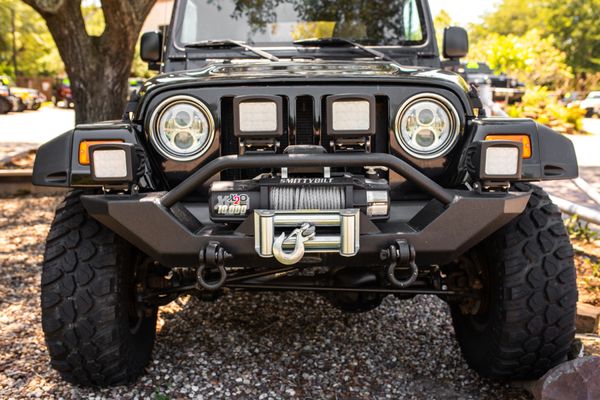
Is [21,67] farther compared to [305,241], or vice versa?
[21,67]

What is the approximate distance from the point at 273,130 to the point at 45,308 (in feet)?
3.80

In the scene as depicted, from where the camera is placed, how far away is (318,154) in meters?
2.31

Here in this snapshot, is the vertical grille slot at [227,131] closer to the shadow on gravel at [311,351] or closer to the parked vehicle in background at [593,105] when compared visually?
the shadow on gravel at [311,351]

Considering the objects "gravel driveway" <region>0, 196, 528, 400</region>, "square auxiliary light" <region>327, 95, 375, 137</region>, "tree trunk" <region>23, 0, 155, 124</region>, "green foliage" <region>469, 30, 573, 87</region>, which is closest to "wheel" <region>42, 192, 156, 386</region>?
"gravel driveway" <region>0, 196, 528, 400</region>

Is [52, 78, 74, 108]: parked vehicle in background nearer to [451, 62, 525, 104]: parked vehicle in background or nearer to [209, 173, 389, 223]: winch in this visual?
[451, 62, 525, 104]: parked vehicle in background

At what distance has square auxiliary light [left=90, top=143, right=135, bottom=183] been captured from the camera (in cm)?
236

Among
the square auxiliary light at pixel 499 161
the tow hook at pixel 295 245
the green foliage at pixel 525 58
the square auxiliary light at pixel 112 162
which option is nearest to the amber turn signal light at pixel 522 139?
the square auxiliary light at pixel 499 161

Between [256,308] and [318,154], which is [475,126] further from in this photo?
[256,308]

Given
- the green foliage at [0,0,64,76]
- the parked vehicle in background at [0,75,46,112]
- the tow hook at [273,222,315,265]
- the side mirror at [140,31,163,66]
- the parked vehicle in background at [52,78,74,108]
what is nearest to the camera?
the tow hook at [273,222,315,265]

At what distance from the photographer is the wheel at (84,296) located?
2598mm

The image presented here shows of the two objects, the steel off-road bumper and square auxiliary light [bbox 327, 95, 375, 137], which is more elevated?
square auxiliary light [bbox 327, 95, 375, 137]

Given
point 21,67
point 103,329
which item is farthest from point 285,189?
point 21,67

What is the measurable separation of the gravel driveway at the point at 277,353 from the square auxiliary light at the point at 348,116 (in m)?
1.19

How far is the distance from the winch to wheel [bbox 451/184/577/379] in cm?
62
